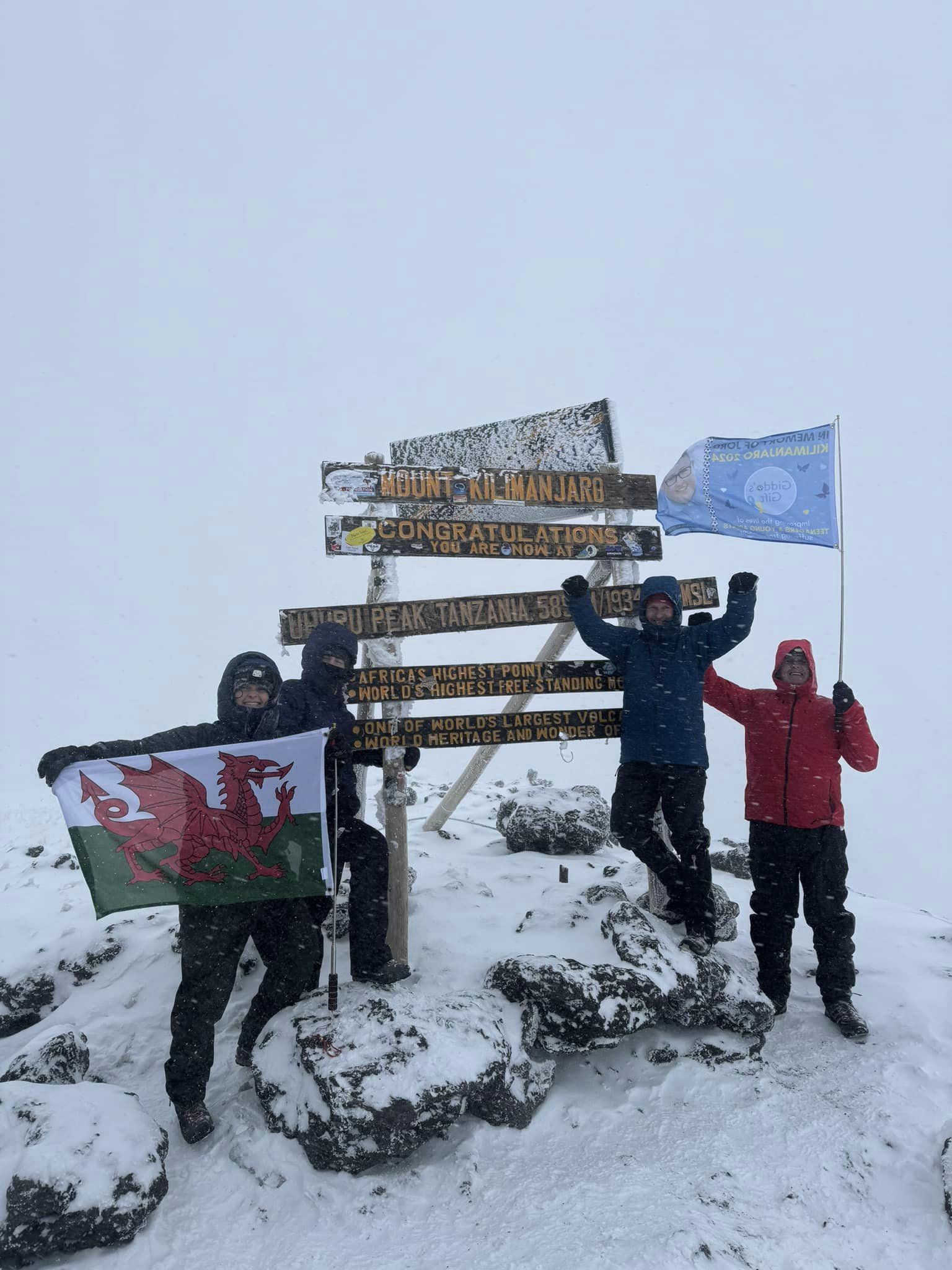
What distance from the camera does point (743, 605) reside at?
5.03 metres

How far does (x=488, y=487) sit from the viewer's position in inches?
226

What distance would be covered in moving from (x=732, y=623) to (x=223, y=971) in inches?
167

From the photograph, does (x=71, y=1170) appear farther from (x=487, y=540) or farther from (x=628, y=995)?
(x=487, y=540)

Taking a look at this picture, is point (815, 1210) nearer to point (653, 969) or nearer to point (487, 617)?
point (653, 969)

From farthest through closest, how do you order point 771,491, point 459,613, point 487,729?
point 771,491
point 459,613
point 487,729

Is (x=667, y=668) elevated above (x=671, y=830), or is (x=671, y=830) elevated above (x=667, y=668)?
(x=667, y=668)

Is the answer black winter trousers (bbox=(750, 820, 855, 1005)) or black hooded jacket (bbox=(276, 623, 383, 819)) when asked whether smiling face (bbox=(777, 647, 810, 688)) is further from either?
black hooded jacket (bbox=(276, 623, 383, 819))

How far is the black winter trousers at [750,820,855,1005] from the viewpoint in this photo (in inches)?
183

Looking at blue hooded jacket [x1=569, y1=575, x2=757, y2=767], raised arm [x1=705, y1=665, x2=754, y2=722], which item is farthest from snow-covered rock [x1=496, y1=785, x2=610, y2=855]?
raised arm [x1=705, y1=665, x2=754, y2=722]

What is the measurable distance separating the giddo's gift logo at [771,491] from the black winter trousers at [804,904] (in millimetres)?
2879

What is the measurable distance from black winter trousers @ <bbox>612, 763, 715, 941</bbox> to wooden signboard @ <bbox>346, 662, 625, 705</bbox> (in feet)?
2.83

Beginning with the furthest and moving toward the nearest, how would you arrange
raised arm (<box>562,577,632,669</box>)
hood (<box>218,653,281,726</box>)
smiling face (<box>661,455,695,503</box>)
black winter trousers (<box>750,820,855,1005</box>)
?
smiling face (<box>661,455,695,503</box>) → raised arm (<box>562,577,632,669</box>) → black winter trousers (<box>750,820,855,1005</box>) → hood (<box>218,653,281,726</box>)

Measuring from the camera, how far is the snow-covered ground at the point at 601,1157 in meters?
2.97

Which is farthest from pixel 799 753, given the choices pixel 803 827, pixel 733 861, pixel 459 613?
pixel 733 861
